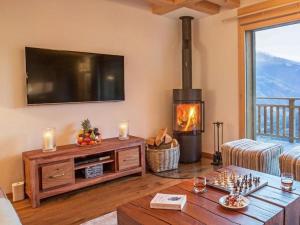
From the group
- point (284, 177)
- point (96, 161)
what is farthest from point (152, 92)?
point (284, 177)

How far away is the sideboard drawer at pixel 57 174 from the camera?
261 centimetres

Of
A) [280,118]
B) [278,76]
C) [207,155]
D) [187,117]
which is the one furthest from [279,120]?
[187,117]

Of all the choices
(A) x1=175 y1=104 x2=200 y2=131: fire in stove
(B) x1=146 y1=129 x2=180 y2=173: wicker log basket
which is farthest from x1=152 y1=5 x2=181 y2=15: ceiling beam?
(B) x1=146 y1=129 x2=180 y2=173: wicker log basket

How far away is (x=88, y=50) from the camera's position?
327cm

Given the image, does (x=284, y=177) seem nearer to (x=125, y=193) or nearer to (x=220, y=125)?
(x=125, y=193)

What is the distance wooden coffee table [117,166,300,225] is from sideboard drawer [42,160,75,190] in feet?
4.31

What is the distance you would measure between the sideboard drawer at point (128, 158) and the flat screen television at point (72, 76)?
0.73 metres

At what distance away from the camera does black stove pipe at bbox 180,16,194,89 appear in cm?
403

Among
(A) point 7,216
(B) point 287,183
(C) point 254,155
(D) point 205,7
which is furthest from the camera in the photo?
(D) point 205,7

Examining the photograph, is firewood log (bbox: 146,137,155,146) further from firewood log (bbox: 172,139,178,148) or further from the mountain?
the mountain

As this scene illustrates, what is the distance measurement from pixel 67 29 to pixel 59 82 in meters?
0.66

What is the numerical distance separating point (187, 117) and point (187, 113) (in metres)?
0.06

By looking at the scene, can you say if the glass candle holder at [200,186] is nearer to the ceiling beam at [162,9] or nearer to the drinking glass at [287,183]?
the drinking glass at [287,183]

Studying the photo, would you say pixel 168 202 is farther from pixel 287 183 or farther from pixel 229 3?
pixel 229 3
